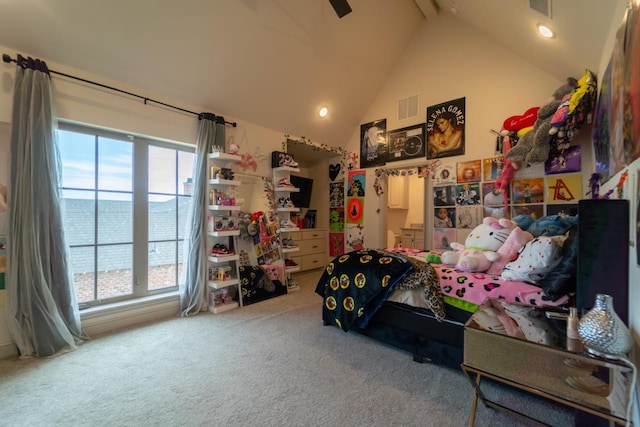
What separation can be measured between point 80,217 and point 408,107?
4.17 meters

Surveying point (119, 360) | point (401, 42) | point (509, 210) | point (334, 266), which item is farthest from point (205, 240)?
point (401, 42)

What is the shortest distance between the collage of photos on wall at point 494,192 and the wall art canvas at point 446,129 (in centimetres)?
20

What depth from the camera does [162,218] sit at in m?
3.04

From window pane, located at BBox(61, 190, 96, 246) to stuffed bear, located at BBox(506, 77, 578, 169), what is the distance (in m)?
4.25

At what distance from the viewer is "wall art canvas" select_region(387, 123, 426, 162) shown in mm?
3918

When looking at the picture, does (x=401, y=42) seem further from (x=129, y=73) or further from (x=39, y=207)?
(x=39, y=207)

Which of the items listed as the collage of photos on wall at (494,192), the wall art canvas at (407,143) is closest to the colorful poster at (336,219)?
the wall art canvas at (407,143)

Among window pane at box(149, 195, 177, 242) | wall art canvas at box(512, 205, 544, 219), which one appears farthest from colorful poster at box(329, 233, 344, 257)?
window pane at box(149, 195, 177, 242)

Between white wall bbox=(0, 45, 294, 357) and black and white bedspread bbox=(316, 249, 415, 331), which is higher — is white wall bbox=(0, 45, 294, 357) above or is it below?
above

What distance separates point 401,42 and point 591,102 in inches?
100

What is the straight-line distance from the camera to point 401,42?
3.94m

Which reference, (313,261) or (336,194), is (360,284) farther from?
(336,194)

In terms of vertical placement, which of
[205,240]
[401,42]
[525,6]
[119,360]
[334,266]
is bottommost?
[119,360]

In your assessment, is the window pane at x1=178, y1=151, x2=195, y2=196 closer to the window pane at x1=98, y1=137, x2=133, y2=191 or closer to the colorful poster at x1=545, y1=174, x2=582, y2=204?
the window pane at x1=98, y1=137, x2=133, y2=191
